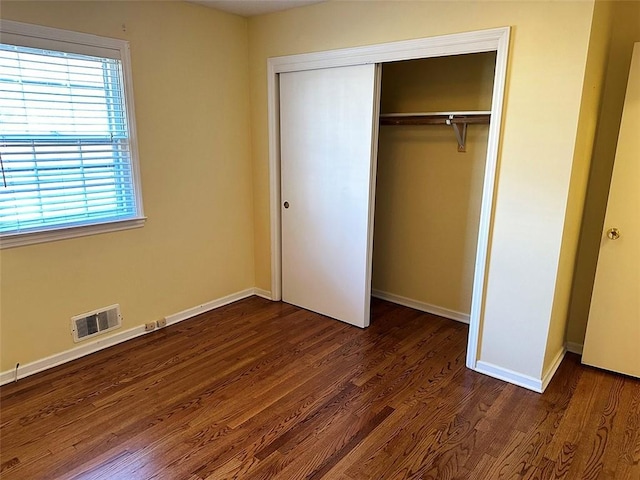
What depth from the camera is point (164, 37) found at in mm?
2941

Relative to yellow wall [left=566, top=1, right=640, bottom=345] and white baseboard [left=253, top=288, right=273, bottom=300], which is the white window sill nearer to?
white baseboard [left=253, top=288, right=273, bottom=300]

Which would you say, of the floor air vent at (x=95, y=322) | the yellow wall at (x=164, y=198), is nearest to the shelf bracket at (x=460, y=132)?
the yellow wall at (x=164, y=198)

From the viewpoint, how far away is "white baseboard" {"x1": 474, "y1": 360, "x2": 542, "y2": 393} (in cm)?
252

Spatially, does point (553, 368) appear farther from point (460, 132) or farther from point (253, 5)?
point (253, 5)

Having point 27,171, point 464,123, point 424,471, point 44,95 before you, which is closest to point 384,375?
point 424,471

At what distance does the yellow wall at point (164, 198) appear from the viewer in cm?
256

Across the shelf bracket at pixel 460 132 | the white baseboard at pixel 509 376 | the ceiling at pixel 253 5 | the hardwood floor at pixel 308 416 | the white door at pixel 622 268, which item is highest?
the ceiling at pixel 253 5

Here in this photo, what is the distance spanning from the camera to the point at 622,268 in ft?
8.35

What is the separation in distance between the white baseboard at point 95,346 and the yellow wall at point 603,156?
8.66 feet

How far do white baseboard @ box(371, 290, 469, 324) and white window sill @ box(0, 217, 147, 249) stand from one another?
2098mm

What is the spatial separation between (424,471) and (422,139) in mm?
2350

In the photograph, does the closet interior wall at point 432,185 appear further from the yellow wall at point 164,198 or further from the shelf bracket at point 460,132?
the yellow wall at point 164,198

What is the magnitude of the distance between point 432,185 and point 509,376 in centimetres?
→ 150

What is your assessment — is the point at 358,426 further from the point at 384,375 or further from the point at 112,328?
the point at 112,328
